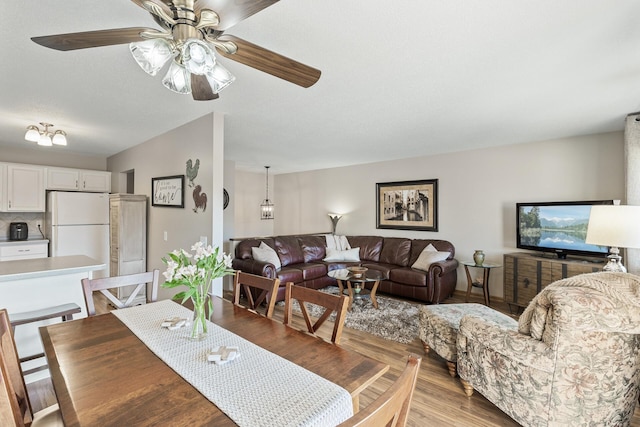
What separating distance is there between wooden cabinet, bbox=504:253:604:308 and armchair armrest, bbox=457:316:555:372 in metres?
2.23

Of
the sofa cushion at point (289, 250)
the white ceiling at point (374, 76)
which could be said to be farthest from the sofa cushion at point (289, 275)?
the white ceiling at point (374, 76)

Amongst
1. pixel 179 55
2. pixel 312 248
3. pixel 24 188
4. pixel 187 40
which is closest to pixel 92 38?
pixel 179 55

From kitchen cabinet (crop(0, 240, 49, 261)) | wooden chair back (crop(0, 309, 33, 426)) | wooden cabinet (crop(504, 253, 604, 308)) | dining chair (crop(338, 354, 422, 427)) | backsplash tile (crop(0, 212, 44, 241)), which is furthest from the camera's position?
backsplash tile (crop(0, 212, 44, 241))

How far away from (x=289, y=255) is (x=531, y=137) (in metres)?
4.02

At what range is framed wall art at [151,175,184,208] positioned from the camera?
11.9ft

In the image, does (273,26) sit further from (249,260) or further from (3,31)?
(249,260)

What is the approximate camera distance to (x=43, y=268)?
2354 mm

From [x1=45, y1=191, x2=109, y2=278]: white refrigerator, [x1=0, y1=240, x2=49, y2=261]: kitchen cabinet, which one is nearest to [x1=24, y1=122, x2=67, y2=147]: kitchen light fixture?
[x1=45, y1=191, x2=109, y2=278]: white refrigerator

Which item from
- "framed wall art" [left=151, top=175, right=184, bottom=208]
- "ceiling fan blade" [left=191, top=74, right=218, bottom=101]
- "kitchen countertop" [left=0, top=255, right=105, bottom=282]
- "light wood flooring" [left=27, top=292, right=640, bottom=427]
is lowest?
"light wood flooring" [left=27, top=292, right=640, bottom=427]

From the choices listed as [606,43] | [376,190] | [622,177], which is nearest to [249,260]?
[376,190]

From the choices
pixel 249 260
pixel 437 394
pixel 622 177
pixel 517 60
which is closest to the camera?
pixel 517 60

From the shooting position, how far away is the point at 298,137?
4.18 meters

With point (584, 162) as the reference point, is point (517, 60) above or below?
above

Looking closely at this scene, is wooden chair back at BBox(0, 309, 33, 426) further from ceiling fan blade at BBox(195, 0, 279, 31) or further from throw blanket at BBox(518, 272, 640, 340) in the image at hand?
throw blanket at BBox(518, 272, 640, 340)
